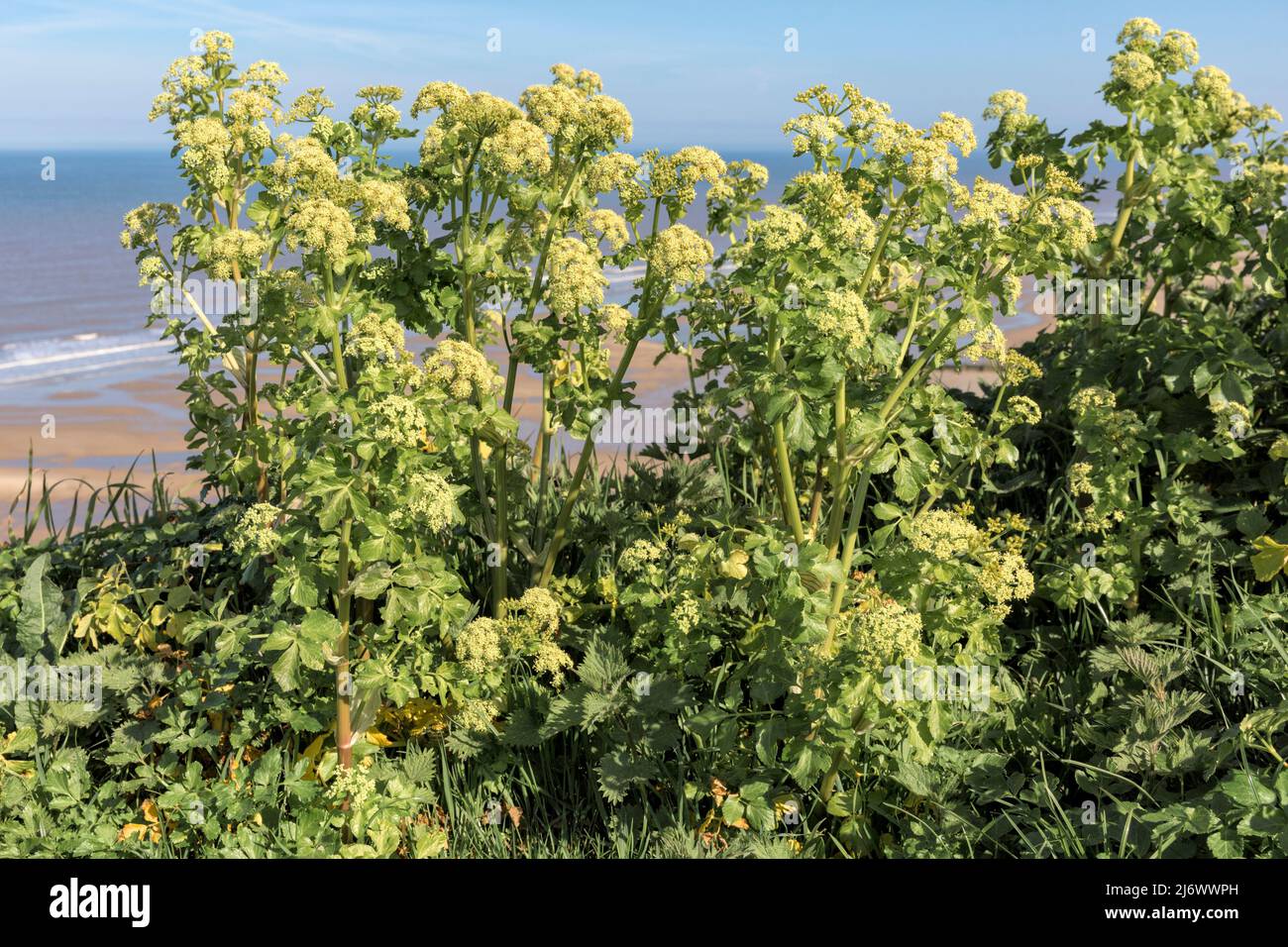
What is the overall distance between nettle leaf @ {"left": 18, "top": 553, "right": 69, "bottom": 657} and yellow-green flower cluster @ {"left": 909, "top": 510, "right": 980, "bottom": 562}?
3.22m

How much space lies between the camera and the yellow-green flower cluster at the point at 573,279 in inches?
145

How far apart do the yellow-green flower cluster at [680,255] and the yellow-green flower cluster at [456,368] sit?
25.6 inches

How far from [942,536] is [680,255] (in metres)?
1.17

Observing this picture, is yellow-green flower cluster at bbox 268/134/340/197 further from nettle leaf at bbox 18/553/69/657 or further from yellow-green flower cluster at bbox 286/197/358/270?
nettle leaf at bbox 18/553/69/657

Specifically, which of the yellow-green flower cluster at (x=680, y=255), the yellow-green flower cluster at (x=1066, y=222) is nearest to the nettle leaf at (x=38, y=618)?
the yellow-green flower cluster at (x=680, y=255)

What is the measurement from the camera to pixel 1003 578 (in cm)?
333

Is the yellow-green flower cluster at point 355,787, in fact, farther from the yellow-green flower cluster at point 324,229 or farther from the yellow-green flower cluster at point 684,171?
the yellow-green flower cluster at point 684,171

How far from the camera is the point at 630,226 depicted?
13.9 ft

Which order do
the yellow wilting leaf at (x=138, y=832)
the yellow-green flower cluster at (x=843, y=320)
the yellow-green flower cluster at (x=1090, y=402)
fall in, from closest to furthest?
1. the yellow-green flower cluster at (x=843, y=320)
2. the yellow wilting leaf at (x=138, y=832)
3. the yellow-green flower cluster at (x=1090, y=402)

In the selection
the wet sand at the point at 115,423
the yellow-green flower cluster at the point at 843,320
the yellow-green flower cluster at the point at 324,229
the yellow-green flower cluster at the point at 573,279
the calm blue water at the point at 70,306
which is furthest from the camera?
the calm blue water at the point at 70,306

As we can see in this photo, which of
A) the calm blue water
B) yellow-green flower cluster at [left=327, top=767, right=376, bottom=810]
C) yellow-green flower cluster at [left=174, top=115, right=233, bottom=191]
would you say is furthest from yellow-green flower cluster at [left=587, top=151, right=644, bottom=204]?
the calm blue water

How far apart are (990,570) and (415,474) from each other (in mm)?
1659

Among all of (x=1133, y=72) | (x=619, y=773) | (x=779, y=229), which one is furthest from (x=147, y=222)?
(x=1133, y=72)
